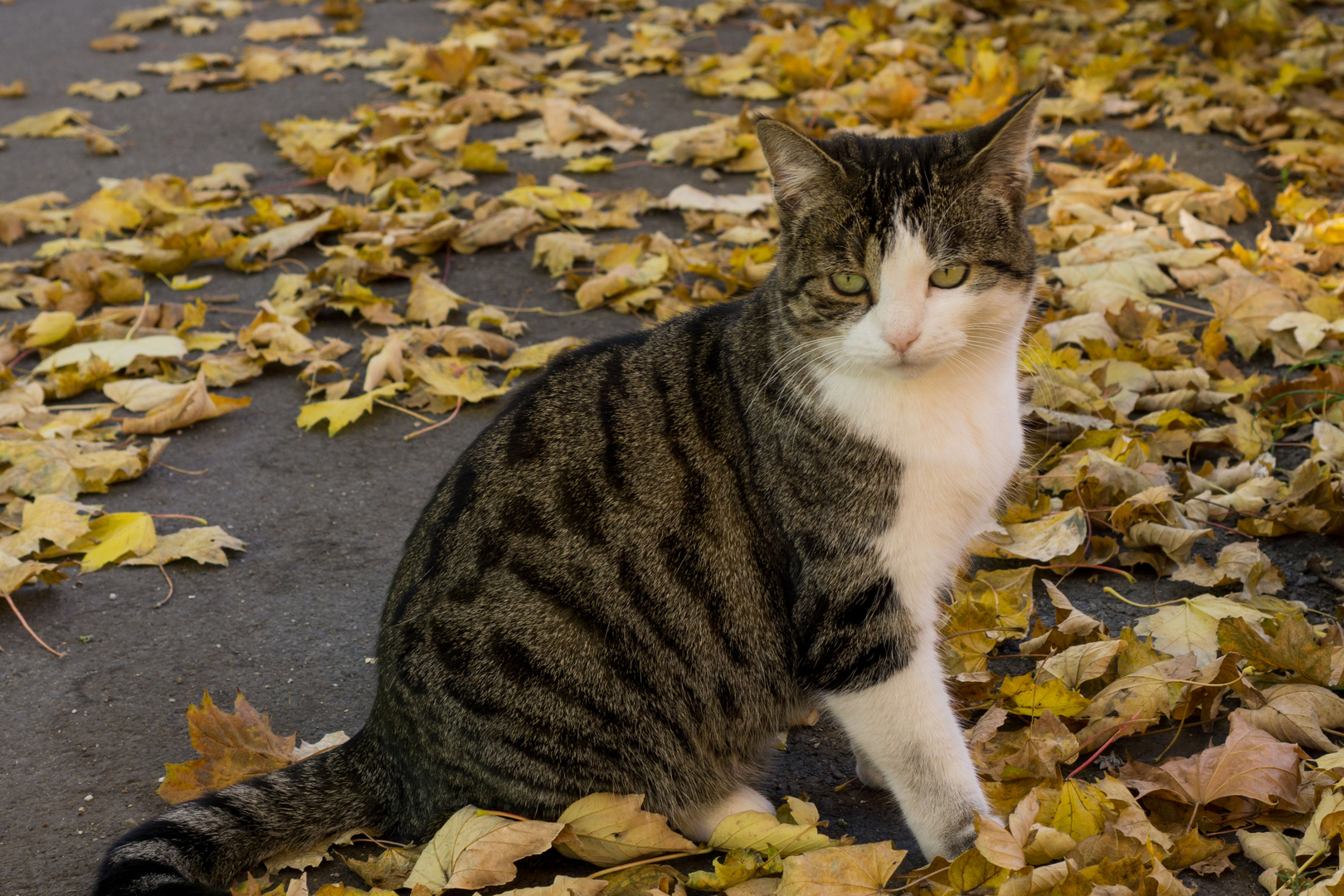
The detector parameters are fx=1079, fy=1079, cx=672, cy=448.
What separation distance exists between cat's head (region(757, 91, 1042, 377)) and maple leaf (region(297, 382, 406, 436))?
2023 millimetres

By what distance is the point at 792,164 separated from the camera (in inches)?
96.7

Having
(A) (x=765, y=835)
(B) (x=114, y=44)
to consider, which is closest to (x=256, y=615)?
(A) (x=765, y=835)

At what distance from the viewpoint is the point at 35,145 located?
6879 millimetres

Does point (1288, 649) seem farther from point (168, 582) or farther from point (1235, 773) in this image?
point (168, 582)

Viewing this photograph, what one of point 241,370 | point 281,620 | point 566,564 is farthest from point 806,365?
point 241,370

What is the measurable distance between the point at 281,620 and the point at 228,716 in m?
0.59

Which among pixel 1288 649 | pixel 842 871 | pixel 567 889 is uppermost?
pixel 1288 649

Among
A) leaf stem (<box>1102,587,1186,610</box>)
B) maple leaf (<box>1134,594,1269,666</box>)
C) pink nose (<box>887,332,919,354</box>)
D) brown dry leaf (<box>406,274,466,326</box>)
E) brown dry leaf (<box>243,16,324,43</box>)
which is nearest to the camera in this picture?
pink nose (<box>887,332,919,354</box>)

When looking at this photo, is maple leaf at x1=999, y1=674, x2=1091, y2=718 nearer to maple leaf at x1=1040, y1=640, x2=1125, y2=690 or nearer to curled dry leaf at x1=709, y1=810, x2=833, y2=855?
maple leaf at x1=1040, y1=640, x2=1125, y2=690

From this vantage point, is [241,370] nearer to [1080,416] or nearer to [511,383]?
[511,383]

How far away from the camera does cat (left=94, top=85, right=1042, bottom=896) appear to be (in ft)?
7.52

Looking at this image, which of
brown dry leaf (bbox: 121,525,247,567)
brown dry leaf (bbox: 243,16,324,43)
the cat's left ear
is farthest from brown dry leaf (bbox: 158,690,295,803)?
brown dry leaf (bbox: 243,16,324,43)

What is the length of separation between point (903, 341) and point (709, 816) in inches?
46.1

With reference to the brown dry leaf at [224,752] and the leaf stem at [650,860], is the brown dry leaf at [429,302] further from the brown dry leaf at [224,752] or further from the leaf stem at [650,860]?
the leaf stem at [650,860]
